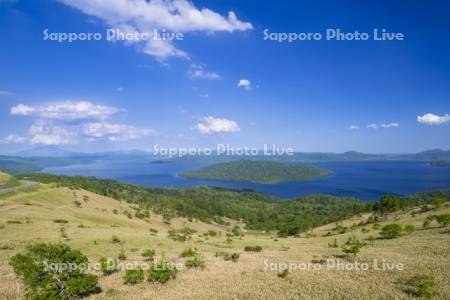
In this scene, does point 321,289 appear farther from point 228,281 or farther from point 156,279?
point 156,279

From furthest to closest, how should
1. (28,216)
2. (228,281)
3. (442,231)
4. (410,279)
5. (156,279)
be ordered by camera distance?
(28,216) → (442,231) → (156,279) → (228,281) → (410,279)

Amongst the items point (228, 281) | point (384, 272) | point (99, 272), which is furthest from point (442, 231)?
point (99, 272)

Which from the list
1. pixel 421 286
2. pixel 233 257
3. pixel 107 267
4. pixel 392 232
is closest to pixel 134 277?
pixel 107 267

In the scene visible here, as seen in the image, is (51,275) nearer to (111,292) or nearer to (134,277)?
(111,292)

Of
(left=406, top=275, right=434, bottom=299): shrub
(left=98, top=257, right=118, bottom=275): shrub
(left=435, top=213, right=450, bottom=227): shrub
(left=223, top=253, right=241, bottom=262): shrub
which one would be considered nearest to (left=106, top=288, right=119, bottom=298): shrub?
(left=98, top=257, right=118, bottom=275): shrub

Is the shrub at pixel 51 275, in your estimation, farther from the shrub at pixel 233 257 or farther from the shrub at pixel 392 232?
the shrub at pixel 392 232

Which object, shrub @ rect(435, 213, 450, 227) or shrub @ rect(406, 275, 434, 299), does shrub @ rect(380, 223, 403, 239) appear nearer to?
A: shrub @ rect(435, 213, 450, 227)
